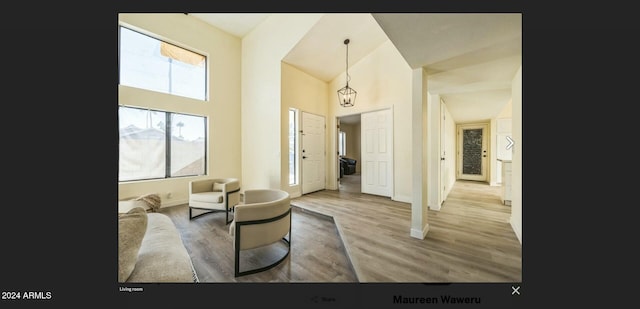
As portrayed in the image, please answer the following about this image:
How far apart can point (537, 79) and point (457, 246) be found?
154cm

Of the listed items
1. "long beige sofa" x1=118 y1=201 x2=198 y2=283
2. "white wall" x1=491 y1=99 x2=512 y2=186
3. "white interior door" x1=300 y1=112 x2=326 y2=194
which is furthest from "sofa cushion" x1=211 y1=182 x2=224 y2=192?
"white wall" x1=491 y1=99 x2=512 y2=186

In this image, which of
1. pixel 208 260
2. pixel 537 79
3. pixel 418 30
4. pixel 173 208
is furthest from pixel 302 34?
pixel 173 208

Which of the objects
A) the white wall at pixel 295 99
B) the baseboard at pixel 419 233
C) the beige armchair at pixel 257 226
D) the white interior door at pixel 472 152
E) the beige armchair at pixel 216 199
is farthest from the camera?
the white interior door at pixel 472 152

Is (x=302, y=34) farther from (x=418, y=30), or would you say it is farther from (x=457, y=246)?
(x=457, y=246)

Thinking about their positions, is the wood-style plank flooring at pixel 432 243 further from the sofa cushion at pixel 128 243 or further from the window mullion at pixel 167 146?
the window mullion at pixel 167 146

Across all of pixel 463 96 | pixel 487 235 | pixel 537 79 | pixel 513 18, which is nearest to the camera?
pixel 537 79

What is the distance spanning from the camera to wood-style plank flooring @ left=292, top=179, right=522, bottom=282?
4.49ft

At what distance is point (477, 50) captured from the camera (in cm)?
155

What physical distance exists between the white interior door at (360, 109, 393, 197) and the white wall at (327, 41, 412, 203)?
0.11 meters

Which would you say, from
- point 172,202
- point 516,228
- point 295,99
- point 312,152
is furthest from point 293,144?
point 516,228

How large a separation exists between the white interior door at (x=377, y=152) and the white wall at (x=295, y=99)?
1.12m

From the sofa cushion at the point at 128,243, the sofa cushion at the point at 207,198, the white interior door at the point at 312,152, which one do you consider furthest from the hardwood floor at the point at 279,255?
the white interior door at the point at 312,152

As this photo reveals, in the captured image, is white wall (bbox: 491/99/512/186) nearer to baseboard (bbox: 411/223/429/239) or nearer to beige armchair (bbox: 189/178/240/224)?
baseboard (bbox: 411/223/429/239)

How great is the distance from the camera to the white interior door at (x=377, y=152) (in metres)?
3.68
